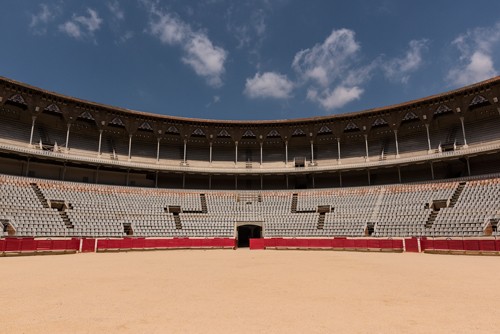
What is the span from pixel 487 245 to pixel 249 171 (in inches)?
1031

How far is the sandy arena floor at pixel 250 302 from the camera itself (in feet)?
20.7

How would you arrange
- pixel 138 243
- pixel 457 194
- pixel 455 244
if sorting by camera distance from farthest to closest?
pixel 457 194, pixel 138 243, pixel 455 244

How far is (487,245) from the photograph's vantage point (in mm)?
22781

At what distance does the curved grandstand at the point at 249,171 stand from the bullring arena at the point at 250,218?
0.18 metres

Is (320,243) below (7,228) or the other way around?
below

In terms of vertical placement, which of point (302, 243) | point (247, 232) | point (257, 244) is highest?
point (247, 232)

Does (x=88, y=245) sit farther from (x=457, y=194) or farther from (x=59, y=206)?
(x=457, y=194)

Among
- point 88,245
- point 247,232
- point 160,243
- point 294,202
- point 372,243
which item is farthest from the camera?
point 247,232

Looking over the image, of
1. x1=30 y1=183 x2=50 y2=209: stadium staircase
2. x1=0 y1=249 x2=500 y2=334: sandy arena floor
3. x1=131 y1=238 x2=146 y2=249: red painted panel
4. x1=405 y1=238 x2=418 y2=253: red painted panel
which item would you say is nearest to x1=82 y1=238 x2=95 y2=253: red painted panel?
x1=131 y1=238 x2=146 y2=249: red painted panel

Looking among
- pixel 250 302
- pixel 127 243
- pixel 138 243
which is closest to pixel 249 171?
pixel 138 243

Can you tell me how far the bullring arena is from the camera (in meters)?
7.65

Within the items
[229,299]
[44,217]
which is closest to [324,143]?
[44,217]

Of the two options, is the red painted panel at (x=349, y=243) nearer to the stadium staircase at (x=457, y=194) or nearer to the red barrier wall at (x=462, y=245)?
the red barrier wall at (x=462, y=245)

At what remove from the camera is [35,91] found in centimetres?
3431
